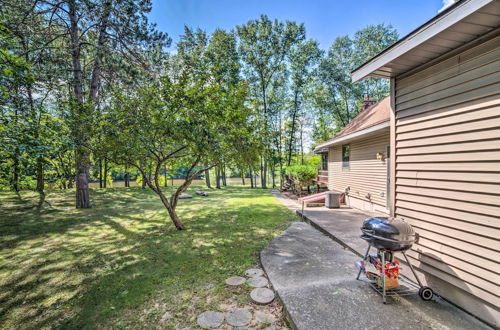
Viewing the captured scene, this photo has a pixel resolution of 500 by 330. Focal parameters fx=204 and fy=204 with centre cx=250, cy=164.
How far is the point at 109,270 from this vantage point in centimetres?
384

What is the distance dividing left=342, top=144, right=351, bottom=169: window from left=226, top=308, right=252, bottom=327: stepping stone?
8.60 metres

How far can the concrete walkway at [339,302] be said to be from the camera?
2.17 m

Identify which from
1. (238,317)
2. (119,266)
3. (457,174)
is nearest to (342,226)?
(457,174)

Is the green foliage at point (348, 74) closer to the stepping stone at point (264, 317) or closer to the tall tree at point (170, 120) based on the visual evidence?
the tall tree at point (170, 120)

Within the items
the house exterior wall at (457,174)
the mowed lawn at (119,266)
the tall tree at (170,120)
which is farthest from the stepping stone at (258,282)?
the tall tree at (170,120)

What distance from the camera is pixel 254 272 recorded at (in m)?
3.57

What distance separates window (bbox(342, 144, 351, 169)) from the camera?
9.64 m

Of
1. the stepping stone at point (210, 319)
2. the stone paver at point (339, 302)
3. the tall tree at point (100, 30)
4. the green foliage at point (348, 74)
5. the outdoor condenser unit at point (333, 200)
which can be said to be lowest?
the stepping stone at point (210, 319)

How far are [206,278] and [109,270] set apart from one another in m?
1.95

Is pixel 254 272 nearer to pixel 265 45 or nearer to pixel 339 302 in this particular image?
pixel 339 302

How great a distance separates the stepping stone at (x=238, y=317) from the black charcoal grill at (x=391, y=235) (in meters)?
1.83

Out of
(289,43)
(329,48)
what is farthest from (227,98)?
(329,48)

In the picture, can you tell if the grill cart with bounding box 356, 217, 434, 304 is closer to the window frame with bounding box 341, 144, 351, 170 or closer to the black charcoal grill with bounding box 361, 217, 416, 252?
the black charcoal grill with bounding box 361, 217, 416, 252

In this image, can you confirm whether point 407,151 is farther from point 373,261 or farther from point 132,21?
point 132,21
